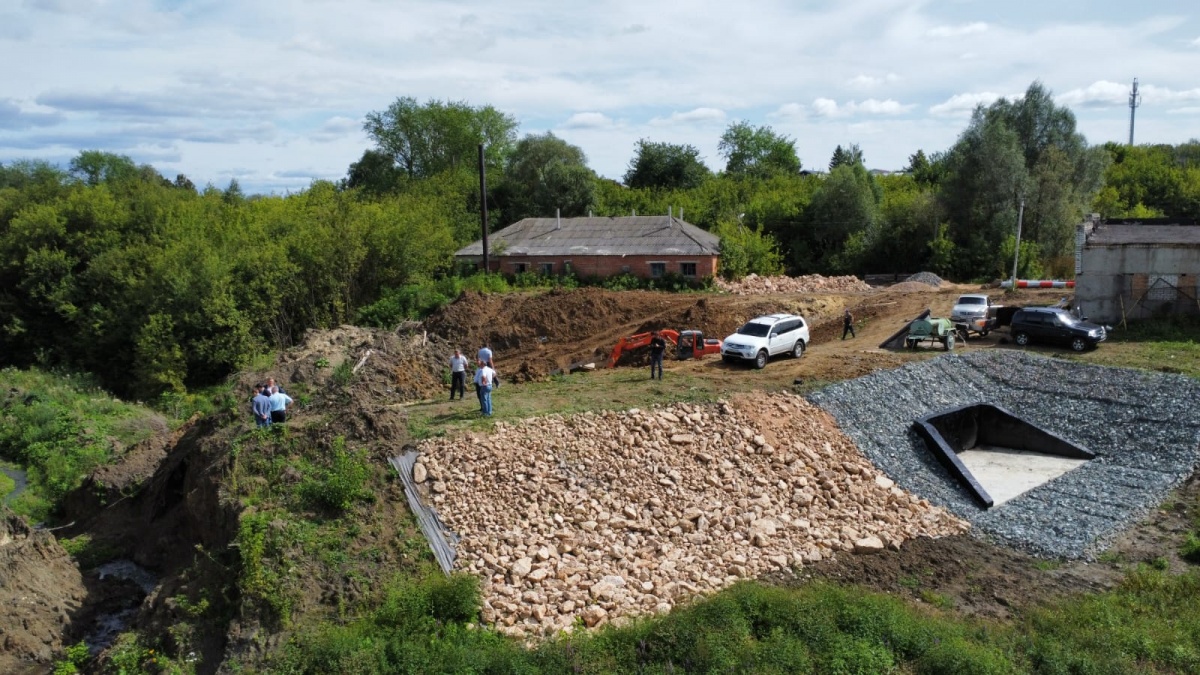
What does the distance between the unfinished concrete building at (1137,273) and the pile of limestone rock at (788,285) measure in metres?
11.5

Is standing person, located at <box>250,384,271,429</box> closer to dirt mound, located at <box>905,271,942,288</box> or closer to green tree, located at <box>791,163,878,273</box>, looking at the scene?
dirt mound, located at <box>905,271,942,288</box>

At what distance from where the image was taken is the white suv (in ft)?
85.1

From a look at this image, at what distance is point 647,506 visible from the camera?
56.9 ft

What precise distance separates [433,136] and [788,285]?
41574mm

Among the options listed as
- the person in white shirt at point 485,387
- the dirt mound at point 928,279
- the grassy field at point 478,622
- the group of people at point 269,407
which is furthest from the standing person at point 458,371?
the dirt mound at point 928,279

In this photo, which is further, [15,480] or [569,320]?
[569,320]

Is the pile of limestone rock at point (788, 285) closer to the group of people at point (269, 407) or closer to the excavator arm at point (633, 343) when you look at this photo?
the excavator arm at point (633, 343)

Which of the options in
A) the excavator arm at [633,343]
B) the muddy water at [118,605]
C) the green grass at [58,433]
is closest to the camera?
the muddy water at [118,605]

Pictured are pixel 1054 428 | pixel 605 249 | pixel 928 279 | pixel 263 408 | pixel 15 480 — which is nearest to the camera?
pixel 263 408

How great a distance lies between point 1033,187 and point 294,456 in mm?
43586

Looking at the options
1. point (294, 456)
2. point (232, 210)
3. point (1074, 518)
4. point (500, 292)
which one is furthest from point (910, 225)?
point (294, 456)

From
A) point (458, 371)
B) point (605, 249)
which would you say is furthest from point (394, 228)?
point (458, 371)

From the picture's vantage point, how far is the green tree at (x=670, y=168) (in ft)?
219

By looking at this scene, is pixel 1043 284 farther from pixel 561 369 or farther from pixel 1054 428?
pixel 561 369
